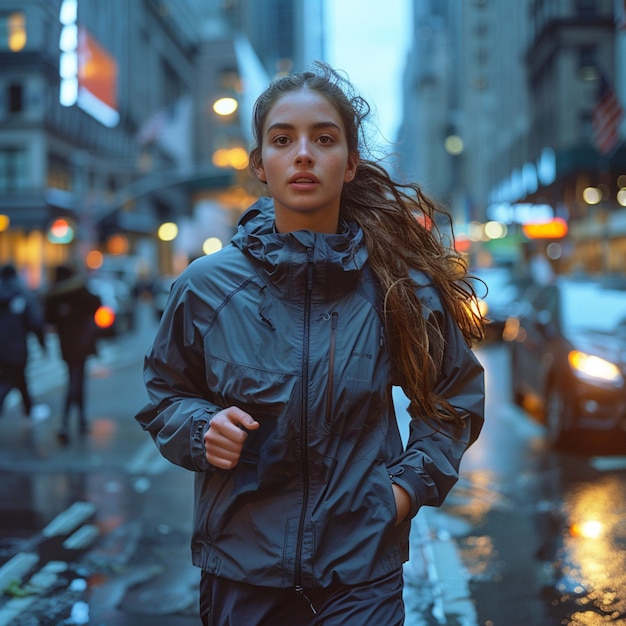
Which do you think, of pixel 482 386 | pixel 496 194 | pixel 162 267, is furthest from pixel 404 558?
pixel 162 267

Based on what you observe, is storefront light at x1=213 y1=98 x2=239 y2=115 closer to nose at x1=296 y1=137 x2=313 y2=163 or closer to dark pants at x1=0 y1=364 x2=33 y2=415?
dark pants at x1=0 y1=364 x2=33 y2=415

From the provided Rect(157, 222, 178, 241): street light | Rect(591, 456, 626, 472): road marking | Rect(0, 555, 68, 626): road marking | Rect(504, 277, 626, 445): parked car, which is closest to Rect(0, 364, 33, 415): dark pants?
Rect(0, 555, 68, 626): road marking

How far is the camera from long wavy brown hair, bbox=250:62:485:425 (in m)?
2.46

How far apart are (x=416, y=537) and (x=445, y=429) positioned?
3735 mm

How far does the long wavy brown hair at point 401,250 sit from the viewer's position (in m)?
2.46

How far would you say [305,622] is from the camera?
236cm

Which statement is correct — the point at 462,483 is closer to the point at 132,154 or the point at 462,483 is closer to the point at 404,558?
the point at 404,558

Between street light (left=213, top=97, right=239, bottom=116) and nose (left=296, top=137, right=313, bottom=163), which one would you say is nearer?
nose (left=296, top=137, right=313, bottom=163)

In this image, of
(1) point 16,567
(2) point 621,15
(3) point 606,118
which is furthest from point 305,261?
(3) point 606,118

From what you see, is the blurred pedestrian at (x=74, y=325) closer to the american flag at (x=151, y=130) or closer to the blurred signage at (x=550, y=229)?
the american flag at (x=151, y=130)

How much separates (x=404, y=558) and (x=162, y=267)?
8362 centimetres

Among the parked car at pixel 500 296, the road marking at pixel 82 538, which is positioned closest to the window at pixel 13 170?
the parked car at pixel 500 296

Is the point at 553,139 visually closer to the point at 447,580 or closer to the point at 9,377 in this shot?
the point at 9,377

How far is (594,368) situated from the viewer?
349 inches
